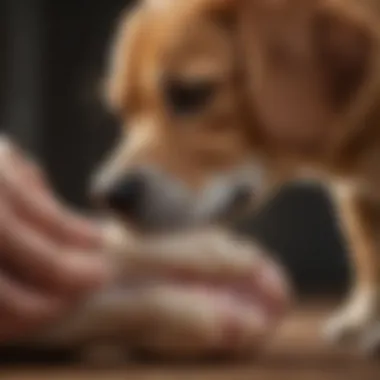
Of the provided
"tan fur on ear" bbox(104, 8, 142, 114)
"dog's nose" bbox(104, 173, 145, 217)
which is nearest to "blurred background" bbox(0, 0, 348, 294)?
"tan fur on ear" bbox(104, 8, 142, 114)

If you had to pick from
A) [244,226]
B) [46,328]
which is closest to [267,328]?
[46,328]

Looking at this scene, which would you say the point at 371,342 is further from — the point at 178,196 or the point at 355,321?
the point at 178,196

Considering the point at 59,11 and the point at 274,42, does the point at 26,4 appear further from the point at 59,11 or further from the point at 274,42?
the point at 274,42

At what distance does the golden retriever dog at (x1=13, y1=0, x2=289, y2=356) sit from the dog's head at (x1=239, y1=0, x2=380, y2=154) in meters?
0.02

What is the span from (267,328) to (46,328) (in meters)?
0.19

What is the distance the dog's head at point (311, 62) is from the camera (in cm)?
87

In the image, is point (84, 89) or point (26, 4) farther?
point (26, 4)

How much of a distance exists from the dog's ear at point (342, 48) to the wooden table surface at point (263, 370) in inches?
8.5

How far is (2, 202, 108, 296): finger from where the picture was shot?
0.82m

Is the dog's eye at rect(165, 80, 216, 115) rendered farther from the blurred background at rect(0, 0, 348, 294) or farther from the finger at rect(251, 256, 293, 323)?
the blurred background at rect(0, 0, 348, 294)

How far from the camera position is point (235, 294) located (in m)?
0.90

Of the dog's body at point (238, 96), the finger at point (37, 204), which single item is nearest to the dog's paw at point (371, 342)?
the dog's body at point (238, 96)

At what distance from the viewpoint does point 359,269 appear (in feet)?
3.20

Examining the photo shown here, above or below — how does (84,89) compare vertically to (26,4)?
below
